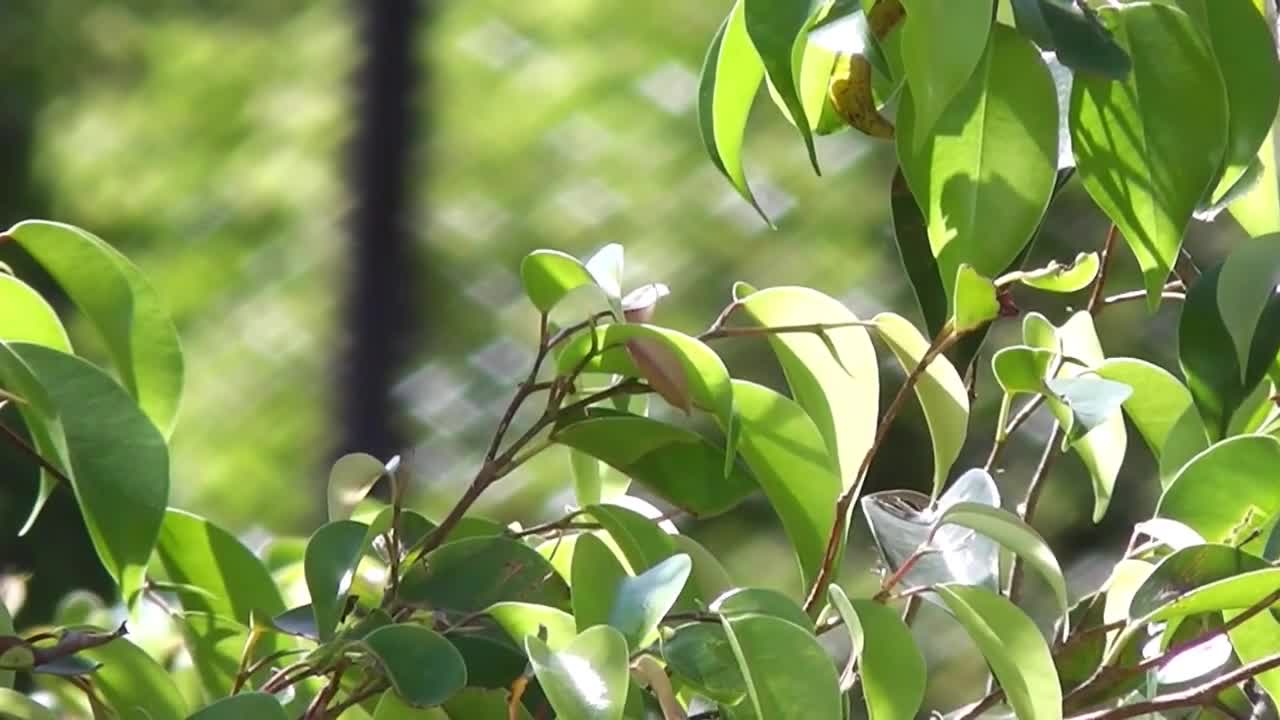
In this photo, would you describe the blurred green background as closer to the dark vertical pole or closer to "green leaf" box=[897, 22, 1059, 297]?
the dark vertical pole

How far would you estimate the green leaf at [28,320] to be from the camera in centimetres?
49

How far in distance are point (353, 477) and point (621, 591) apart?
5.0 inches

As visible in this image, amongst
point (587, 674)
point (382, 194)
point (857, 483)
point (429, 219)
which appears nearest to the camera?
point (587, 674)

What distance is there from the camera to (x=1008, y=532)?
0.44 metres

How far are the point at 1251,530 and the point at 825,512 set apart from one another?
0.38 ft

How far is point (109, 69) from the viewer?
3.55 m

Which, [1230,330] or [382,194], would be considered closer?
[1230,330]

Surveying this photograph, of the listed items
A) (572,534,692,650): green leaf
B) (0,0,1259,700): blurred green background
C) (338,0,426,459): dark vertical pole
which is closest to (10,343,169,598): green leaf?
(572,534,692,650): green leaf

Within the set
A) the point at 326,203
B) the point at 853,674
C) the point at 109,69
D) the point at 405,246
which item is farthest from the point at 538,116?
the point at 853,674

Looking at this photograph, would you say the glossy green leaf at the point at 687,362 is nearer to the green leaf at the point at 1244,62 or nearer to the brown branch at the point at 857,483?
the brown branch at the point at 857,483

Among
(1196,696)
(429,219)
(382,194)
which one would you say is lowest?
(429,219)

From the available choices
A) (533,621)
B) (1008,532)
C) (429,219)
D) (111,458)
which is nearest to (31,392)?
(111,458)

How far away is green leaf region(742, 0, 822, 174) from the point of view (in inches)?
17.0

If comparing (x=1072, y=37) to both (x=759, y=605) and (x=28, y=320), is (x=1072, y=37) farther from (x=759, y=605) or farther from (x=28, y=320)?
(x=28, y=320)
